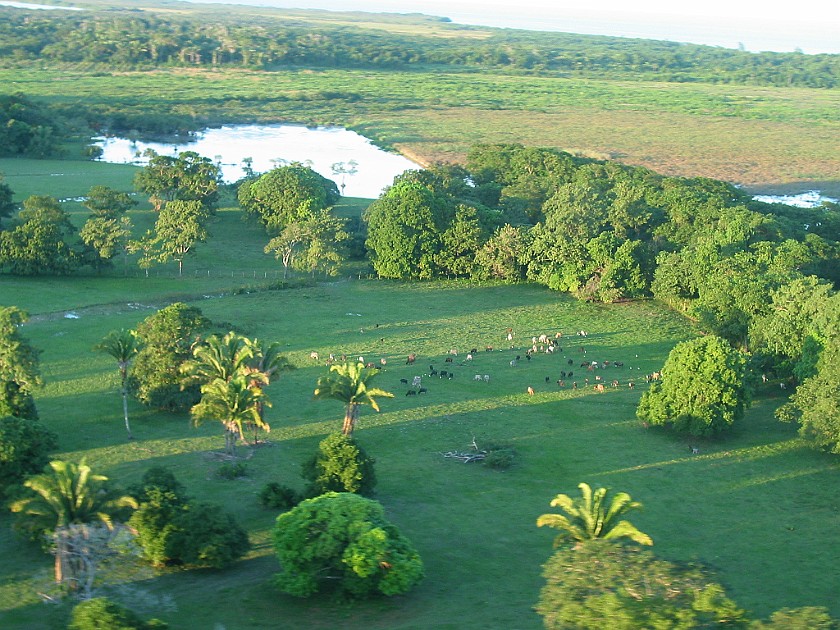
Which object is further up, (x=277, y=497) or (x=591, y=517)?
(x=591, y=517)

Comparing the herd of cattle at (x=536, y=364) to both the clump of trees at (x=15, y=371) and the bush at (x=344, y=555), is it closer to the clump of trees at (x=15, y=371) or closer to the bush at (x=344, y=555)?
the clump of trees at (x=15, y=371)

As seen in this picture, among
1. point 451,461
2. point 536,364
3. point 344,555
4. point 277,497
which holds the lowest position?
point 451,461

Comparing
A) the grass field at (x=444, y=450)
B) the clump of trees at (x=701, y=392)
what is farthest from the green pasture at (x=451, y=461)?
the clump of trees at (x=701, y=392)

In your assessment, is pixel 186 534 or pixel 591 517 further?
pixel 186 534

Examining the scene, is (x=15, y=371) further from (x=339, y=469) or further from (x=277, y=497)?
(x=339, y=469)

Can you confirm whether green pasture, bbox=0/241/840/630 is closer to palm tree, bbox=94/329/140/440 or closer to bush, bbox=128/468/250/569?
bush, bbox=128/468/250/569

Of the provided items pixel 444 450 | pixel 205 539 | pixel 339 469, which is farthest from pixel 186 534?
pixel 444 450

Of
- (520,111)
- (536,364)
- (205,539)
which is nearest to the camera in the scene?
(205,539)
